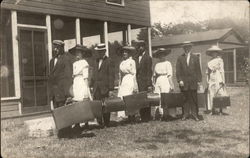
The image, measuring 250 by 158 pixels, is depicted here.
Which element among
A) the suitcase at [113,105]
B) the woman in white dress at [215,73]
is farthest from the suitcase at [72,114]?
the woman in white dress at [215,73]

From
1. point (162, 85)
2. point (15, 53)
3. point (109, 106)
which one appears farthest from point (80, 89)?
point (162, 85)

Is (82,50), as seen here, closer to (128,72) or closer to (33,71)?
(128,72)

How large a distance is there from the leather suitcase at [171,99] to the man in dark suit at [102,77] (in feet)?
3.34

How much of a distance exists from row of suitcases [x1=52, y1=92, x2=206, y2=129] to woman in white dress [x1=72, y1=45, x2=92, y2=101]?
415mm

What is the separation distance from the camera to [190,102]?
639 cm

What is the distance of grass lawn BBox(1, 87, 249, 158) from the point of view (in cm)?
410

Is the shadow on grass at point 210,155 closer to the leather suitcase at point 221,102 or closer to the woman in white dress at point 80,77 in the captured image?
the woman in white dress at point 80,77

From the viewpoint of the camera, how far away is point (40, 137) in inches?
208

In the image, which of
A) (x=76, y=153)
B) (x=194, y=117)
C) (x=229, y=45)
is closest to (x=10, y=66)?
(x=76, y=153)

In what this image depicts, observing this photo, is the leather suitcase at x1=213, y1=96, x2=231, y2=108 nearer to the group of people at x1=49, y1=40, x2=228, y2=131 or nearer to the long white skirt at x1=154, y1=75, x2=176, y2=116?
the group of people at x1=49, y1=40, x2=228, y2=131

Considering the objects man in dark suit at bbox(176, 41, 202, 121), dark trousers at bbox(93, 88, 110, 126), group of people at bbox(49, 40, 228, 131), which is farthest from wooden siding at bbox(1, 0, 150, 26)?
man in dark suit at bbox(176, 41, 202, 121)

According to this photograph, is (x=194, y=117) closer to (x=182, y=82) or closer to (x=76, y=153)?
(x=182, y=82)

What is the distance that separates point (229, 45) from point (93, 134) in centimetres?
629

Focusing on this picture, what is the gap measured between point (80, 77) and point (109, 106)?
73cm
